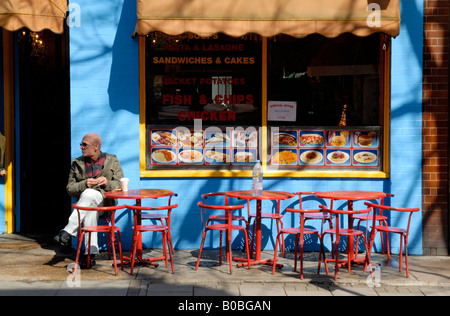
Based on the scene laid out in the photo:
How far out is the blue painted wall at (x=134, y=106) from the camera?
25.4 feet

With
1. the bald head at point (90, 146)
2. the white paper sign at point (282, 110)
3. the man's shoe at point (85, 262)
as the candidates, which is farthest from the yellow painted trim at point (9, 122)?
the white paper sign at point (282, 110)

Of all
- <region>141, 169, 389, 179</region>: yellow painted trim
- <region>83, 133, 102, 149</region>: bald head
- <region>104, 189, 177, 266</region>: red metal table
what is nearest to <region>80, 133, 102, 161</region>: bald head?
<region>83, 133, 102, 149</region>: bald head

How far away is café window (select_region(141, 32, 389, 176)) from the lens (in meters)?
8.02

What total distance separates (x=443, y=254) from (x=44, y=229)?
19.0 feet

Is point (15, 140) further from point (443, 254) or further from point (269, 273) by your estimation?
point (443, 254)

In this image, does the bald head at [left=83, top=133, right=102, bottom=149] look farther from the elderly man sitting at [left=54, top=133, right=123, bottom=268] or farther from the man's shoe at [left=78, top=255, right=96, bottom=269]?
the man's shoe at [left=78, top=255, right=96, bottom=269]

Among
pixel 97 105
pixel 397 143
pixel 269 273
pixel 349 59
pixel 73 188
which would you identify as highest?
pixel 349 59

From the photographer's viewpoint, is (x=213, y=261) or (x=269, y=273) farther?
(x=213, y=261)

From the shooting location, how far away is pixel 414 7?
25.3 feet

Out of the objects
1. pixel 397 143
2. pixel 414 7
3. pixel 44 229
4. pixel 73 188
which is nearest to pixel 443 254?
pixel 397 143

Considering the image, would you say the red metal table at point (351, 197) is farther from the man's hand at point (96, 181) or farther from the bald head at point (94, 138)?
the bald head at point (94, 138)

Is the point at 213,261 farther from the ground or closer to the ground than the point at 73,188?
closer to the ground

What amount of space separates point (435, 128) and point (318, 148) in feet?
5.03

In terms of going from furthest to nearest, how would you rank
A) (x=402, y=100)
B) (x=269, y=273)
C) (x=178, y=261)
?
1. (x=402, y=100)
2. (x=178, y=261)
3. (x=269, y=273)
